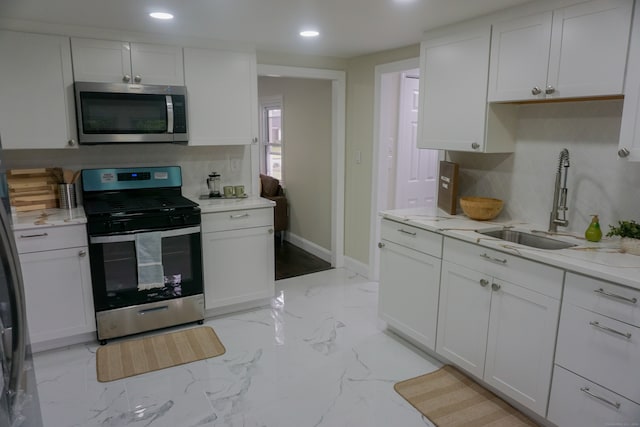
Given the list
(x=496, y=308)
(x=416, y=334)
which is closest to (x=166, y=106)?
(x=416, y=334)

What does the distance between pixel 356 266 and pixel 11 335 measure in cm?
377

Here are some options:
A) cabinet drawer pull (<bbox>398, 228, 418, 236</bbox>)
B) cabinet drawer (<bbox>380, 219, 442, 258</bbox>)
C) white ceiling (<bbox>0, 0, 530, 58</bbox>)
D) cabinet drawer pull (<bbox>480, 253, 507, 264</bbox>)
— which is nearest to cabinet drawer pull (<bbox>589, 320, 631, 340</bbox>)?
cabinet drawer pull (<bbox>480, 253, 507, 264</bbox>)

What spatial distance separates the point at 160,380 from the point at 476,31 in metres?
2.92

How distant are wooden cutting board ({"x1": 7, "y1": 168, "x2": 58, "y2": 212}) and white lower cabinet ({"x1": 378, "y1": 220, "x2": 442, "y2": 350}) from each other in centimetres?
243

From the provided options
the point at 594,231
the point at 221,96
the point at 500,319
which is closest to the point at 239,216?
the point at 221,96

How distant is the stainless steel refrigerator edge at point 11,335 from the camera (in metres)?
1.00

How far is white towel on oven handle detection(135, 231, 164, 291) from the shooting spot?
10.0ft

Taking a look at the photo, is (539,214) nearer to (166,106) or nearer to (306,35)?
(306,35)

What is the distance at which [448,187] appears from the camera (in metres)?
3.18

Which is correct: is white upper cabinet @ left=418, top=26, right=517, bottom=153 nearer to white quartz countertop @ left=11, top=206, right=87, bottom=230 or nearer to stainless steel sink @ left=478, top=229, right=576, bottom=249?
stainless steel sink @ left=478, top=229, right=576, bottom=249

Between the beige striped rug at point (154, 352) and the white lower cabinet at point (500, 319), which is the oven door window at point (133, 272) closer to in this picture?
the beige striped rug at point (154, 352)

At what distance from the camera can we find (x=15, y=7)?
256cm

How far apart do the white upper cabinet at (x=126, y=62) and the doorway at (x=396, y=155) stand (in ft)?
5.87

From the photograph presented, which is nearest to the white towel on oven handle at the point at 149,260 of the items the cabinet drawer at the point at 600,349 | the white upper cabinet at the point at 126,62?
the white upper cabinet at the point at 126,62
